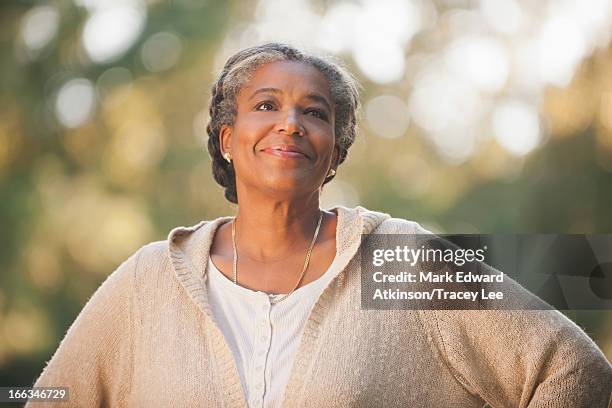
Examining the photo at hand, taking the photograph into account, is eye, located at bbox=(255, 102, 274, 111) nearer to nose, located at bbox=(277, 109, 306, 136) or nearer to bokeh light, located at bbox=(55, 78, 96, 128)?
nose, located at bbox=(277, 109, 306, 136)

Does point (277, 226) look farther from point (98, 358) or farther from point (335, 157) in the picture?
point (98, 358)

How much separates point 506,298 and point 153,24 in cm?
428

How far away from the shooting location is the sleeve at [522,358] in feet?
5.19

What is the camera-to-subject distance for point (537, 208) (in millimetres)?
5355

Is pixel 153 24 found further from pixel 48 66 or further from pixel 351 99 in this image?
pixel 351 99

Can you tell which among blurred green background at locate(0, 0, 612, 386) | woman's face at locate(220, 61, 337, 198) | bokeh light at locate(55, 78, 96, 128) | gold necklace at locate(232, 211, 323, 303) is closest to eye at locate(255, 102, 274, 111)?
woman's face at locate(220, 61, 337, 198)

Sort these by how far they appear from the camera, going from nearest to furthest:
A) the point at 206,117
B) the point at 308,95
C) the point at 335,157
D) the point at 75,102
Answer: the point at 308,95 → the point at 335,157 → the point at 206,117 → the point at 75,102

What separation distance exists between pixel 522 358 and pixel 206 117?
11.4 feet

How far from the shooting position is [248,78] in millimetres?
1786

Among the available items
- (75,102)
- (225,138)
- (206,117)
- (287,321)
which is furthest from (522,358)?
(75,102)

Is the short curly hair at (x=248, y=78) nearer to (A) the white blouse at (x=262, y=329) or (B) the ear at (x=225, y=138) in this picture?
(B) the ear at (x=225, y=138)

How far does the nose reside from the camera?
1.67 meters

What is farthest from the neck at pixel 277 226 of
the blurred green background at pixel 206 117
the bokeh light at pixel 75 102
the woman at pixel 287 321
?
the bokeh light at pixel 75 102

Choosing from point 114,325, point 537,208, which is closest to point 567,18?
point 537,208
